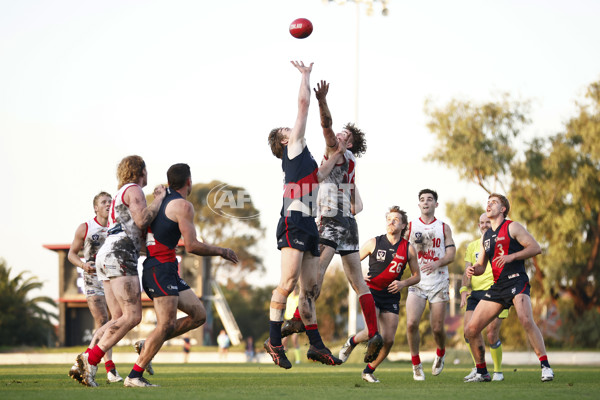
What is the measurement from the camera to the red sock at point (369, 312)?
34.3 feet

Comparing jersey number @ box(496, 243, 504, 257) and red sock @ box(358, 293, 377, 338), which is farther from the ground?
jersey number @ box(496, 243, 504, 257)

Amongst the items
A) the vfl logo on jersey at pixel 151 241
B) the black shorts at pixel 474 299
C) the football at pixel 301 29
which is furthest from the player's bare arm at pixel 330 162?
the black shorts at pixel 474 299

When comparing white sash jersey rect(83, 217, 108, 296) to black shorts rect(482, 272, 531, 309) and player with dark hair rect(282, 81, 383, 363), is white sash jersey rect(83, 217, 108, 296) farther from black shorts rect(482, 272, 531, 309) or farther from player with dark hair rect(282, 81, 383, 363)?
black shorts rect(482, 272, 531, 309)

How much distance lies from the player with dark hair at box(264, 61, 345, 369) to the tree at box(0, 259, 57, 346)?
4150 centimetres

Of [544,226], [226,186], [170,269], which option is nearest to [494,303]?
[170,269]

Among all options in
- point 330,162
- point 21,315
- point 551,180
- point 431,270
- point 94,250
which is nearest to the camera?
point 330,162

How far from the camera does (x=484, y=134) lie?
4100 cm

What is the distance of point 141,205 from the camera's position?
938 cm

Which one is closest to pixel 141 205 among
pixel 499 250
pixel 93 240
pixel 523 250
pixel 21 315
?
pixel 93 240

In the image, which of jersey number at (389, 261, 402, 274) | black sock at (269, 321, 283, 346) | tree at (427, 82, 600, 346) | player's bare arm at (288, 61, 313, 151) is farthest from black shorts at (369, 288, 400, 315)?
tree at (427, 82, 600, 346)

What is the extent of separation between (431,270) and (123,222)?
5415 millimetres

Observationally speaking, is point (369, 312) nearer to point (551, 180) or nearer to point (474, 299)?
point (474, 299)

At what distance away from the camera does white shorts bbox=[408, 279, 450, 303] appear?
1286cm

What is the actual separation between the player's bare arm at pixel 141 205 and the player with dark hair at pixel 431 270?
4.79m
